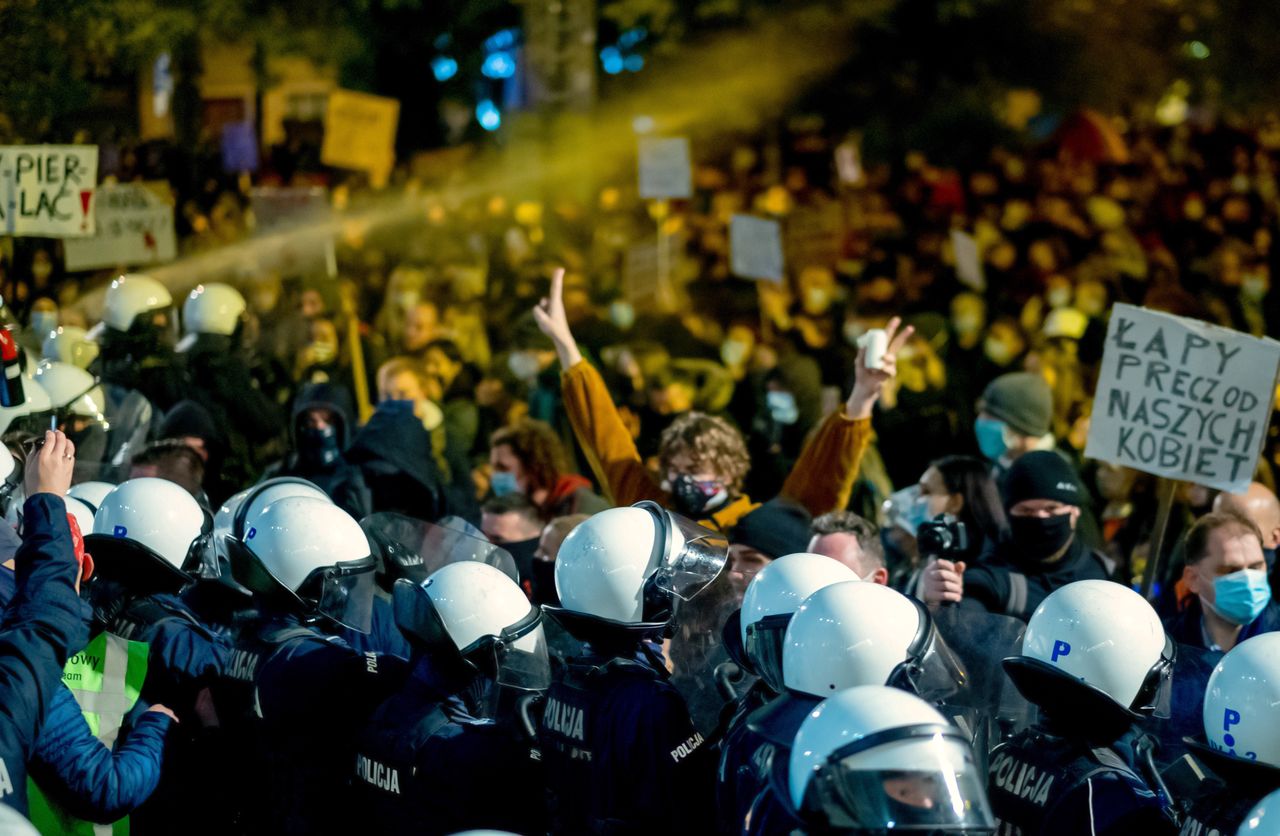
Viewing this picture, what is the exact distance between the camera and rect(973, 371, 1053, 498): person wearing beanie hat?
8.17 metres

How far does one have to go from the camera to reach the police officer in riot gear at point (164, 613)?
4590 mm

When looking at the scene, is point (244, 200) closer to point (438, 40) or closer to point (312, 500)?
point (438, 40)

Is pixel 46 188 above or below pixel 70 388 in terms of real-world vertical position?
above

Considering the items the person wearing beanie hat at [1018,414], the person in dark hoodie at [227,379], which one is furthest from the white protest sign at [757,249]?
the person in dark hoodie at [227,379]

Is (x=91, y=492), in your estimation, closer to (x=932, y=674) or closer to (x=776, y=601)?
(x=776, y=601)

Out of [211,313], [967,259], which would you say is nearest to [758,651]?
[211,313]

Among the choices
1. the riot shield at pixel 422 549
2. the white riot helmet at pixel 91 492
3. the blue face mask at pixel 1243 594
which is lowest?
the white riot helmet at pixel 91 492

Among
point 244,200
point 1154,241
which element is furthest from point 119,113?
point 1154,241

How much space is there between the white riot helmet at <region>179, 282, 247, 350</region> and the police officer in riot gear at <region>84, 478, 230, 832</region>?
14.4ft

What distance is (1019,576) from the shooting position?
19.4 feet

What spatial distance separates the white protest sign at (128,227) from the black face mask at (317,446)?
3.61 metres

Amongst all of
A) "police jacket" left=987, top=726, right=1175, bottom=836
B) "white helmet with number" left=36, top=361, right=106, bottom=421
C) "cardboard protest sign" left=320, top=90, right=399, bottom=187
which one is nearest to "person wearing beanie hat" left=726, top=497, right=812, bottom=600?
"police jacket" left=987, top=726, right=1175, bottom=836

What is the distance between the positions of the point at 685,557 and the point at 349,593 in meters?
1.06

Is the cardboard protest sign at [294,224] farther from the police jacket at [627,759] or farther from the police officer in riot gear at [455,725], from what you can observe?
the police jacket at [627,759]
